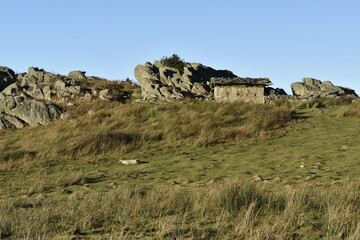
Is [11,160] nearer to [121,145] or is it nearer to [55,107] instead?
[121,145]

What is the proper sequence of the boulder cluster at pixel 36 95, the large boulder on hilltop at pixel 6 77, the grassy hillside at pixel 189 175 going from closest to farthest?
the grassy hillside at pixel 189 175 → the boulder cluster at pixel 36 95 → the large boulder on hilltop at pixel 6 77

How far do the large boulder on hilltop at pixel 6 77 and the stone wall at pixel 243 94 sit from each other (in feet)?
69.4

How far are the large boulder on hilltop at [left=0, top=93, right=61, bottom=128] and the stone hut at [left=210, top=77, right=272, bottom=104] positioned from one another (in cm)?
1322

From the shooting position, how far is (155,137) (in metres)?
19.5

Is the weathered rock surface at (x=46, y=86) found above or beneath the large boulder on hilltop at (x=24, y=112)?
above

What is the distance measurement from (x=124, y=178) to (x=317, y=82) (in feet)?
103

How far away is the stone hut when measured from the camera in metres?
30.2

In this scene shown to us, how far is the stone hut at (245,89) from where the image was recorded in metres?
30.2

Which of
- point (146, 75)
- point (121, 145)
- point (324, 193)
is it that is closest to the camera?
point (324, 193)

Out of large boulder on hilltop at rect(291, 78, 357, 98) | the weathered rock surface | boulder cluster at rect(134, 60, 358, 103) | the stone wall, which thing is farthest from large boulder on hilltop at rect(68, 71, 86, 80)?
large boulder on hilltop at rect(291, 78, 357, 98)

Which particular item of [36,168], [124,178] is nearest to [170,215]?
[124,178]

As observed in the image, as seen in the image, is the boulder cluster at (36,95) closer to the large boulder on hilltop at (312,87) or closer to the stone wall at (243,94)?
the stone wall at (243,94)

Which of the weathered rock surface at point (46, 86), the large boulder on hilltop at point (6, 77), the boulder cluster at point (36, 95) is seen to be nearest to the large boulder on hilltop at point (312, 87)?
the boulder cluster at point (36, 95)

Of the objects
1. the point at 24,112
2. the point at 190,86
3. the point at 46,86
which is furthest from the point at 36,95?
the point at 190,86
